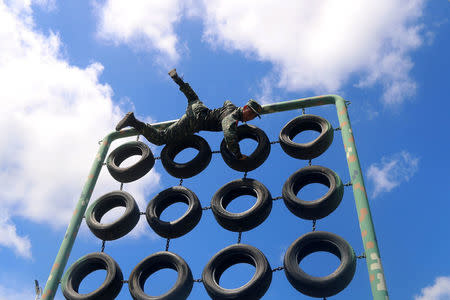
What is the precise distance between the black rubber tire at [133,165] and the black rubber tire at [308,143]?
9.81 ft

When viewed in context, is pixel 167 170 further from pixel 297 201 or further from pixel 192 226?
pixel 297 201

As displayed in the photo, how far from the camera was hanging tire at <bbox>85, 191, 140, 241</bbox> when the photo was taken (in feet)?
28.1

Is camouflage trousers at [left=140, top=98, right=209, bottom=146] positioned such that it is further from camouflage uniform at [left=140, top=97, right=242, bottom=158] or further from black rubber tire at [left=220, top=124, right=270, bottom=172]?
black rubber tire at [left=220, top=124, right=270, bottom=172]

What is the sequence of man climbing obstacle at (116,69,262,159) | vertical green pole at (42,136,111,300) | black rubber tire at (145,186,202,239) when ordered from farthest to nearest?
1. man climbing obstacle at (116,69,262,159)
2. black rubber tire at (145,186,202,239)
3. vertical green pole at (42,136,111,300)

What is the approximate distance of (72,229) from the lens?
8.88 meters

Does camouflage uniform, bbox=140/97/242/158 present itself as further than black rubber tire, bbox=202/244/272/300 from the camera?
Yes

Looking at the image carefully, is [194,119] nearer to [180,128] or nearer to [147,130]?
[180,128]

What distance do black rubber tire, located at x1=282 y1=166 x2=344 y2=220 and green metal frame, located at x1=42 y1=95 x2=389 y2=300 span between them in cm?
34

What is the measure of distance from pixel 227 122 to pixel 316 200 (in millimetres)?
2478

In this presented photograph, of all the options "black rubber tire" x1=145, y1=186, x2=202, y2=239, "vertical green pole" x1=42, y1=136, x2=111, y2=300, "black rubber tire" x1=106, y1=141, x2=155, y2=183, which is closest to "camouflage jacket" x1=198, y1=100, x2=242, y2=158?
"black rubber tire" x1=145, y1=186, x2=202, y2=239

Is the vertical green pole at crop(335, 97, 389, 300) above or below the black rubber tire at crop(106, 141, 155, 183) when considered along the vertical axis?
below

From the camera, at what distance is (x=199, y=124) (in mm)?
9555

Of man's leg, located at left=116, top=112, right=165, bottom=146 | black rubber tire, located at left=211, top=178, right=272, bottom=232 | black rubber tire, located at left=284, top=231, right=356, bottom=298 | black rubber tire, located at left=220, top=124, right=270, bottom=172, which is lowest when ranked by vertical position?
black rubber tire, located at left=284, top=231, right=356, bottom=298

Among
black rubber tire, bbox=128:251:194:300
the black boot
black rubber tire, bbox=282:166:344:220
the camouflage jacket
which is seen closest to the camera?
black rubber tire, bbox=128:251:194:300
